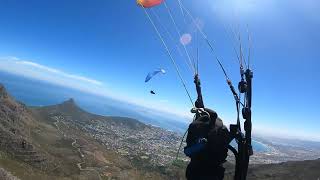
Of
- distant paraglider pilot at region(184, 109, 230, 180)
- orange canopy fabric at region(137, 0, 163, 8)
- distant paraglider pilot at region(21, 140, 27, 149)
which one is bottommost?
distant paraglider pilot at region(21, 140, 27, 149)

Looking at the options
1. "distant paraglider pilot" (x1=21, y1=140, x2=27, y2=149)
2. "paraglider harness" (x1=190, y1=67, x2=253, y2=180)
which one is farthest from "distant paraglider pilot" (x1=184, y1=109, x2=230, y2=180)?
"distant paraglider pilot" (x1=21, y1=140, x2=27, y2=149)

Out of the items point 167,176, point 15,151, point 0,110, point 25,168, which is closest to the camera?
point 25,168

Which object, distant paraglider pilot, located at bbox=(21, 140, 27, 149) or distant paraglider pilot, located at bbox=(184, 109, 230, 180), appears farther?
distant paraglider pilot, located at bbox=(21, 140, 27, 149)

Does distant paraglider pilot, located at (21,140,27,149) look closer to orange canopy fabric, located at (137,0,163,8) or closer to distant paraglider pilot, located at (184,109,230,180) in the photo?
orange canopy fabric, located at (137,0,163,8)

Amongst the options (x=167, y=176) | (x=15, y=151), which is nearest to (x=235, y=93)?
(x=15, y=151)

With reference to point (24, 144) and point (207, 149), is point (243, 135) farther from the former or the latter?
point (24, 144)

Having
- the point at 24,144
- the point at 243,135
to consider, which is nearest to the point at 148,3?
the point at 243,135

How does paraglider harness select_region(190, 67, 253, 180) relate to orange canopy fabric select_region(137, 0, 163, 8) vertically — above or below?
below

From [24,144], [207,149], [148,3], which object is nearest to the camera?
[207,149]

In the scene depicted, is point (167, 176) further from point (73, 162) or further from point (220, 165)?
point (220, 165)
